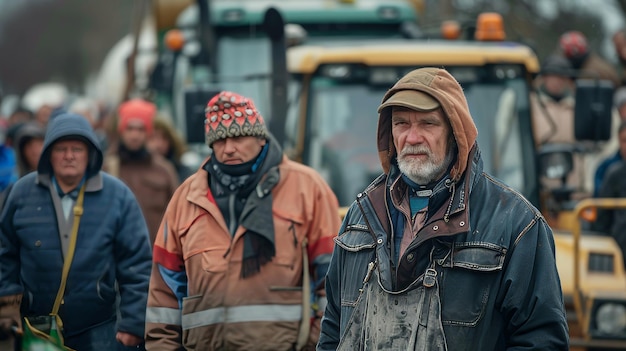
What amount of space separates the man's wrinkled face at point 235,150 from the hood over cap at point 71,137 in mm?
912

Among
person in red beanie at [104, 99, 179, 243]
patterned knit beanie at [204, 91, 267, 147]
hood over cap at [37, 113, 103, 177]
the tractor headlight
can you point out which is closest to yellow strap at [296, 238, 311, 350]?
patterned knit beanie at [204, 91, 267, 147]

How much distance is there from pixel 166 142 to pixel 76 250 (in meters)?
5.12

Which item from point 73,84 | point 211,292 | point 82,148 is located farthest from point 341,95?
point 73,84

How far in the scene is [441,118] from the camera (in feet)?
16.2

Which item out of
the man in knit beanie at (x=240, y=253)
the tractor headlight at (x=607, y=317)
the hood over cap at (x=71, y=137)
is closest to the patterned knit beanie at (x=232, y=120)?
the man in knit beanie at (x=240, y=253)

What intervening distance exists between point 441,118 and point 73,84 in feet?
175

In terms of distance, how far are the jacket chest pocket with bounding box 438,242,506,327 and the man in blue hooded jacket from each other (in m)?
2.72

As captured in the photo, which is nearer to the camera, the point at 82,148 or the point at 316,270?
the point at 316,270

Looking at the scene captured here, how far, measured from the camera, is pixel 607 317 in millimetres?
8219

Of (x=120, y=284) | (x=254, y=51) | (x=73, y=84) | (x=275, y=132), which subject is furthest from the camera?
(x=73, y=84)

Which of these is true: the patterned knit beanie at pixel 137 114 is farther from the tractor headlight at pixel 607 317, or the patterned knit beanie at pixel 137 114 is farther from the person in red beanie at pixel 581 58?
the tractor headlight at pixel 607 317

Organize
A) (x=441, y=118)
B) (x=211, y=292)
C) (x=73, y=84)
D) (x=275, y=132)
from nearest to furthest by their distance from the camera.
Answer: (x=441, y=118) < (x=211, y=292) < (x=275, y=132) < (x=73, y=84)

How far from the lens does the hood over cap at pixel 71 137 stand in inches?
289

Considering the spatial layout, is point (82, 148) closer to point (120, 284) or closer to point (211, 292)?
point (120, 284)
